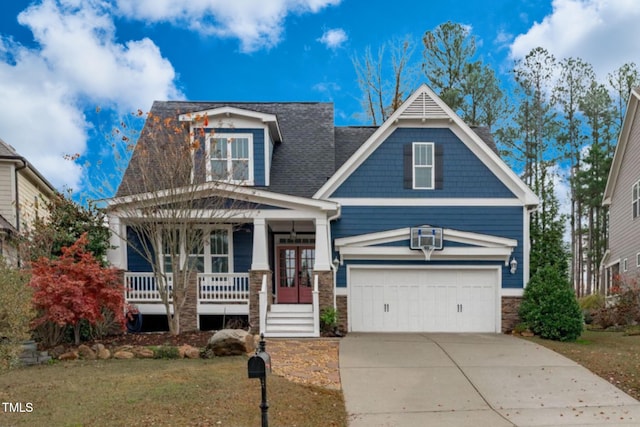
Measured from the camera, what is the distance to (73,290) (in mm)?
10664

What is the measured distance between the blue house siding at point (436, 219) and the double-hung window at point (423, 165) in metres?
0.72

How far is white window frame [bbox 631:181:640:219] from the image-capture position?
19406mm

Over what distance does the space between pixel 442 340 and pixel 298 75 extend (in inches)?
405

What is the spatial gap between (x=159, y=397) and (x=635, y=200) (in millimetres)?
19461

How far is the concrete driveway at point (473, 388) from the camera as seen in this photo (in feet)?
23.5

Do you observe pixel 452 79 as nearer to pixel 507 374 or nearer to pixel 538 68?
pixel 538 68

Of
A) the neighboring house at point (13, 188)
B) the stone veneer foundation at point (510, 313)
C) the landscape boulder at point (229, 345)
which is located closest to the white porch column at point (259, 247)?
the landscape boulder at point (229, 345)

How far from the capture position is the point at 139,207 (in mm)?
12891

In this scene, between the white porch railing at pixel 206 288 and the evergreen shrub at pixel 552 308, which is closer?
the evergreen shrub at pixel 552 308

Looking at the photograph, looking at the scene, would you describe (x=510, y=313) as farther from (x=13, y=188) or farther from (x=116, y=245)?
(x=13, y=188)

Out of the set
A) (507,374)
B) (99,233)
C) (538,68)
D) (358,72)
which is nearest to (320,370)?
(507,374)

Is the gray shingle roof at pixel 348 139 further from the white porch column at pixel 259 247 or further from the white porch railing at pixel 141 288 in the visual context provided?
the white porch railing at pixel 141 288

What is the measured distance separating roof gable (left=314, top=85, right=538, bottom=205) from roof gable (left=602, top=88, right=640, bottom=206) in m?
8.00

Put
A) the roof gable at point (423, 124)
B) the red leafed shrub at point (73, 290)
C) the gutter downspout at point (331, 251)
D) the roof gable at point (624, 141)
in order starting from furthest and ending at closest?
1. the roof gable at point (624, 141)
2. the roof gable at point (423, 124)
3. the gutter downspout at point (331, 251)
4. the red leafed shrub at point (73, 290)
